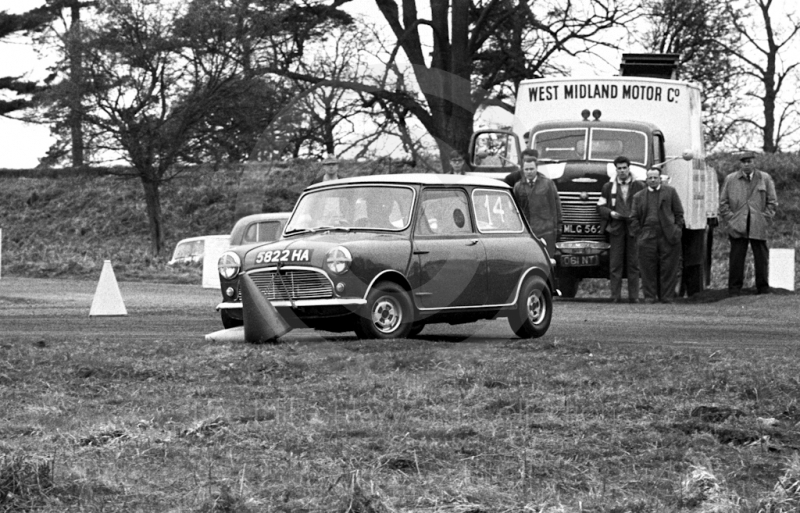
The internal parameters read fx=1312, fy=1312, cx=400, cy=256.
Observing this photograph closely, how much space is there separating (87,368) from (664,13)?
82.9 feet

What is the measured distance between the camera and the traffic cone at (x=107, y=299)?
15539mm

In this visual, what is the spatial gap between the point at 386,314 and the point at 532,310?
193 cm

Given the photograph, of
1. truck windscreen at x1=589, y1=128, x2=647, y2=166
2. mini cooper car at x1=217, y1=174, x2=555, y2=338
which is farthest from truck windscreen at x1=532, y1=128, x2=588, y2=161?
mini cooper car at x1=217, y1=174, x2=555, y2=338

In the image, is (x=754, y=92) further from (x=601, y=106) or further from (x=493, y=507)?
(x=493, y=507)

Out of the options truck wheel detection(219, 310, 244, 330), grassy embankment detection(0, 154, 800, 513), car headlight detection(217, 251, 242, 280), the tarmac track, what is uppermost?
car headlight detection(217, 251, 242, 280)

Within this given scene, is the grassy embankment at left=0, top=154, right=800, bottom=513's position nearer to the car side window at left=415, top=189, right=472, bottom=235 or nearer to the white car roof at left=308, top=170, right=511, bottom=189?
the car side window at left=415, top=189, right=472, bottom=235

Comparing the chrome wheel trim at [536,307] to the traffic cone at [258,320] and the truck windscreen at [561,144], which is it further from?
the truck windscreen at [561,144]

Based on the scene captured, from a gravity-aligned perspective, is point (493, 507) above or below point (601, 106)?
below

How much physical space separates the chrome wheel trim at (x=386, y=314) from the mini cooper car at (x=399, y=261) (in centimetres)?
1

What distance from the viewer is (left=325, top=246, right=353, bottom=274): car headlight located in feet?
37.3

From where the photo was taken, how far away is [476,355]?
1021 centimetres

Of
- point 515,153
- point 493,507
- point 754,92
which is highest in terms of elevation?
point 754,92

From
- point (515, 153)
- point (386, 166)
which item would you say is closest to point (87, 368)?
point (515, 153)

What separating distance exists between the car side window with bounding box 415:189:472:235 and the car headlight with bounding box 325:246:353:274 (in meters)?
0.94
